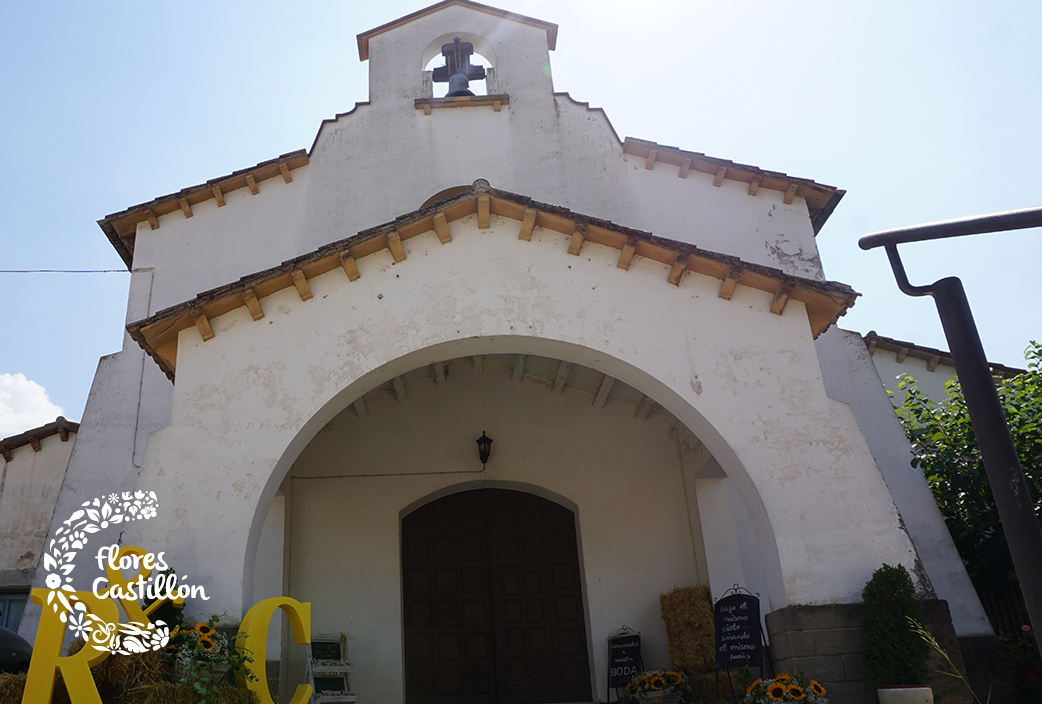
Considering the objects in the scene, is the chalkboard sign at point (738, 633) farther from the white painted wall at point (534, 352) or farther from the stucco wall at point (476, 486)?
the stucco wall at point (476, 486)

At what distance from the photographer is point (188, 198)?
35.5 feet

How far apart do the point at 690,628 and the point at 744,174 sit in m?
6.34

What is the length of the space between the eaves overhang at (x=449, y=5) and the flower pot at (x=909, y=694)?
10552 mm

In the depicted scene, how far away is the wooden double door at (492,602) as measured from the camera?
9539 millimetres

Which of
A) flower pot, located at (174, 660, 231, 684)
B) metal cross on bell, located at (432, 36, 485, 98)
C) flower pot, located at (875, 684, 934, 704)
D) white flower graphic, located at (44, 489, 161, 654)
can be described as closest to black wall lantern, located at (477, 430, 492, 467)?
white flower graphic, located at (44, 489, 161, 654)

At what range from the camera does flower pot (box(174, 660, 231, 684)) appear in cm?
505

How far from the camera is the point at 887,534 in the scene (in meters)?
6.40

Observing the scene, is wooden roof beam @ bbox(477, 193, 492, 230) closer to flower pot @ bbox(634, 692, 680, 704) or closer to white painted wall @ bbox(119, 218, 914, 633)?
white painted wall @ bbox(119, 218, 914, 633)

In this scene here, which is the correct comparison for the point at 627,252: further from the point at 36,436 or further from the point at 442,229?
the point at 36,436

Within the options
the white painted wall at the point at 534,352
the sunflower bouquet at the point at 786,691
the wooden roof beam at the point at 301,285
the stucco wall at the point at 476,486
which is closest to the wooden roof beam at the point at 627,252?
the white painted wall at the point at 534,352

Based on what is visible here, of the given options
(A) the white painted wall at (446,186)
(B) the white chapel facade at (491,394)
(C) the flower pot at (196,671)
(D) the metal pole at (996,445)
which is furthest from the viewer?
(A) the white painted wall at (446,186)

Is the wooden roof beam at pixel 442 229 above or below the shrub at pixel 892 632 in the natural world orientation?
above

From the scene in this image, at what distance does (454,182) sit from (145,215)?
174 inches

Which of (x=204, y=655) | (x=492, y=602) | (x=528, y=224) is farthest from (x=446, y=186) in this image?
(x=204, y=655)
